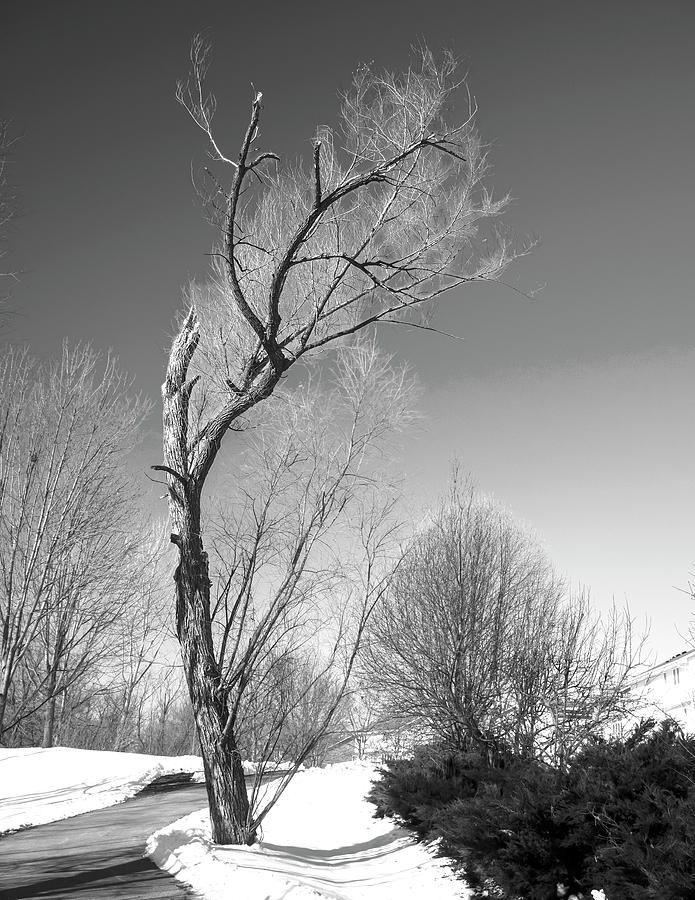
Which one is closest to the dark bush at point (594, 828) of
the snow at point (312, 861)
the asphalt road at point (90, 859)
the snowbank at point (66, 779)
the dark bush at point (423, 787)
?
the snow at point (312, 861)

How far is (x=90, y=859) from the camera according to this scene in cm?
719

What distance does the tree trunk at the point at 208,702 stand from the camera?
6785mm

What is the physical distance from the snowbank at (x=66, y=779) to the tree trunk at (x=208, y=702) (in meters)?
4.98

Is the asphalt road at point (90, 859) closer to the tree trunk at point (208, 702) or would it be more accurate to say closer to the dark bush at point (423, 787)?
the tree trunk at point (208, 702)

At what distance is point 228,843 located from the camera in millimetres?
6723

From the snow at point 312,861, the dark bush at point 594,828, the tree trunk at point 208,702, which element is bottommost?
the snow at point 312,861

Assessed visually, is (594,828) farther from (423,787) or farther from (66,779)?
(66,779)

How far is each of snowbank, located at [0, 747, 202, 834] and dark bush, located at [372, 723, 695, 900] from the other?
793 cm

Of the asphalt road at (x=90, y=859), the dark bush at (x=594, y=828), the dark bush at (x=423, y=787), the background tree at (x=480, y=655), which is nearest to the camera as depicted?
the dark bush at (x=594, y=828)

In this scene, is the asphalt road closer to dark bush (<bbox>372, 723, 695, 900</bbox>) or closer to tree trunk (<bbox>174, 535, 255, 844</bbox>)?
tree trunk (<bbox>174, 535, 255, 844</bbox>)

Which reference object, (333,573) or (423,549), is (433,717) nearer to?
(423,549)

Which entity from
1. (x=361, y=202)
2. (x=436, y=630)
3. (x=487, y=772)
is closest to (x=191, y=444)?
(x=361, y=202)

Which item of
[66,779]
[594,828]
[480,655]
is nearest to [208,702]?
[594,828]

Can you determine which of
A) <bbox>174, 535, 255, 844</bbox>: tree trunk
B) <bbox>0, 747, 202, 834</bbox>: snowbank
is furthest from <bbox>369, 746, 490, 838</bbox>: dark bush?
<bbox>0, 747, 202, 834</bbox>: snowbank
